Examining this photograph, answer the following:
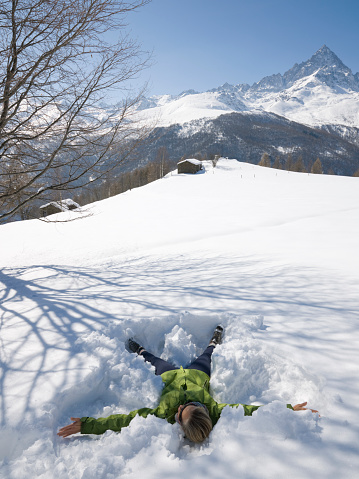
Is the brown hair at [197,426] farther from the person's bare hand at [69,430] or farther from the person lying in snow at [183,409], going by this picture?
the person's bare hand at [69,430]

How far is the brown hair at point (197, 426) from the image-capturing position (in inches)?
72.2

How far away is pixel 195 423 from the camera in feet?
6.02

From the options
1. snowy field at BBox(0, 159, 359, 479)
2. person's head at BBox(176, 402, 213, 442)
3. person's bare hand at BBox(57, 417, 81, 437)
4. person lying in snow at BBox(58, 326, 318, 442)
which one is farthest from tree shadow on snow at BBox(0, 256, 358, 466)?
person's head at BBox(176, 402, 213, 442)

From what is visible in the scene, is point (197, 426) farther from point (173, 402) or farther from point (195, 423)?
point (173, 402)

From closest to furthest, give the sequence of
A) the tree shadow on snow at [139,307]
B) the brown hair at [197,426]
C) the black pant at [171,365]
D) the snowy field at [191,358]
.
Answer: the snowy field at [191,358], the brown hair at [197,426], the tree shadow on snow at [139,307], the black pant at [171,365]

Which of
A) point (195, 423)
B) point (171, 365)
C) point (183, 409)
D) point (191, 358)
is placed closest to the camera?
point (195, 423)

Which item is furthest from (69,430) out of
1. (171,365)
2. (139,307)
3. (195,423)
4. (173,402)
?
(139,307)

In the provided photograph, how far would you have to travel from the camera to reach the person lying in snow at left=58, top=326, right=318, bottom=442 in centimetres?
186

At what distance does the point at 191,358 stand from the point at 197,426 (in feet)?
3.63

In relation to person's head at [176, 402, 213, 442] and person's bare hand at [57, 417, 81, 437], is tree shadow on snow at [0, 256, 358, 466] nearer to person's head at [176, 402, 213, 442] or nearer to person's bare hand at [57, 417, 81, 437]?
person's bare hand at [57, 417, 81, 437]

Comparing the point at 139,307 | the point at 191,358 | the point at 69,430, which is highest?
the point at 139,307

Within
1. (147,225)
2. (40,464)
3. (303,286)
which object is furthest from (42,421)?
(147,225)

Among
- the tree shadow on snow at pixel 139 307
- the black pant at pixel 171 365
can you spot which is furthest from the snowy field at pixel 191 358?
the black pant at pixel 171 365

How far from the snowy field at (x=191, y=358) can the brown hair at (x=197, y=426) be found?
0.22 ft
